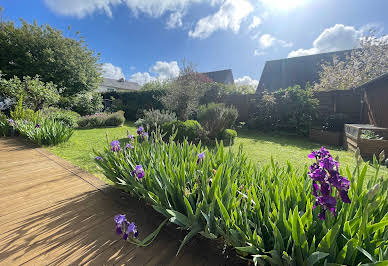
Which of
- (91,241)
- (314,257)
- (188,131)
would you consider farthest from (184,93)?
(314,257)

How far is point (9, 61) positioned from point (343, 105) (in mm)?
21061

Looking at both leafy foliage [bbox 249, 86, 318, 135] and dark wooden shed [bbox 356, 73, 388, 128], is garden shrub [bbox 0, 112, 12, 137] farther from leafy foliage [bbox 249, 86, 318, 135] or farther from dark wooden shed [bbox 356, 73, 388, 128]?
dark wooden shed [bbox 356, 73, 388, 128]

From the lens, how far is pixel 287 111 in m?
8.25

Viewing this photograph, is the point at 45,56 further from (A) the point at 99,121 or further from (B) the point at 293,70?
(B) the point at 293,70

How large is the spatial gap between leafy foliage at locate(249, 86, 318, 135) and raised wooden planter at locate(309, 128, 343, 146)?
20.2 inches

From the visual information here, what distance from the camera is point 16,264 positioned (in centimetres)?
125

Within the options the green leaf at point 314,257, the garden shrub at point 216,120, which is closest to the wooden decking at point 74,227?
the green leaf at point 314,257

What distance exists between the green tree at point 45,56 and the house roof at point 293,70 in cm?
1717

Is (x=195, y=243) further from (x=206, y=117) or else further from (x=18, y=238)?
(x=206, y=117)

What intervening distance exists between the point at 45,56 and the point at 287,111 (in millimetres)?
16841

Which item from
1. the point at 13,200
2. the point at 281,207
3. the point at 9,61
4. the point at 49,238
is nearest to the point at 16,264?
the point at 49,238

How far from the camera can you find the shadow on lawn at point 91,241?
1.28m

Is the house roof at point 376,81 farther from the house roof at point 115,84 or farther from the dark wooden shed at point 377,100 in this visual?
the house roof at point 115,84

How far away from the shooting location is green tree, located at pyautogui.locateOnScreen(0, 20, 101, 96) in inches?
481
